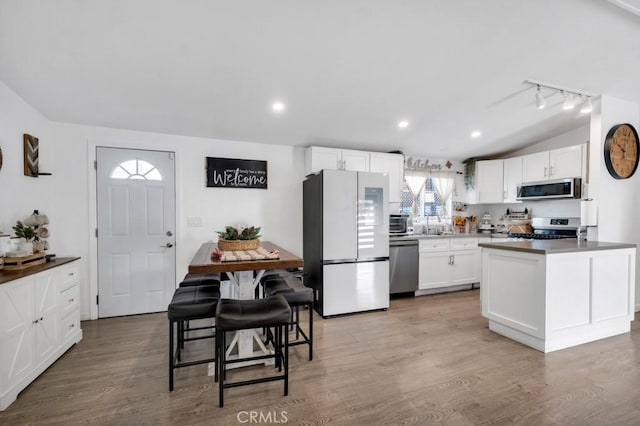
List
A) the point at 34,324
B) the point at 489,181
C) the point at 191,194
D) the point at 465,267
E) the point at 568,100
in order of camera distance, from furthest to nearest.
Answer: the point at 489,181
the point at 465,267
the point at 191,194
the point at 568,100
the point at 34,324

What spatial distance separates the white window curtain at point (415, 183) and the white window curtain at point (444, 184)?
0.24 m

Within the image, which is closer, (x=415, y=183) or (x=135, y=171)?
(x=135, y=171)

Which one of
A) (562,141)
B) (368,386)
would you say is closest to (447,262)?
(562,141)

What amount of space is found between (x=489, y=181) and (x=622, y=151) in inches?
67.5

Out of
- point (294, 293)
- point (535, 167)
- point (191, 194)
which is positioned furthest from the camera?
point (535, 167)

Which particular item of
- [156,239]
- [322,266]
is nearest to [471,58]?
[322,266]

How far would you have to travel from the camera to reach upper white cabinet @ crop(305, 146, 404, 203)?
3.90 metres

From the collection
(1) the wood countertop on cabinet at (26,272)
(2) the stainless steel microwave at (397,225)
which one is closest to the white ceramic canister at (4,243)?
(1) the wood countertop on cabinet at (26,272)

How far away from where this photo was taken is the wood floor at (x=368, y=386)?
175 centimetres

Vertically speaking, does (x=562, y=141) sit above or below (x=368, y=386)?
above

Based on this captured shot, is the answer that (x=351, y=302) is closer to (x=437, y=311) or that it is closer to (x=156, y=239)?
(x=437, y=311)

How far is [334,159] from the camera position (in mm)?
3982

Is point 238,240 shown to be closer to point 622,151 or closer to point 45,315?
point 45,315

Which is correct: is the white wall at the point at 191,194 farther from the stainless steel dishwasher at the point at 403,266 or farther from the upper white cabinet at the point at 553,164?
the upper white cabinet at the point at 553,164
